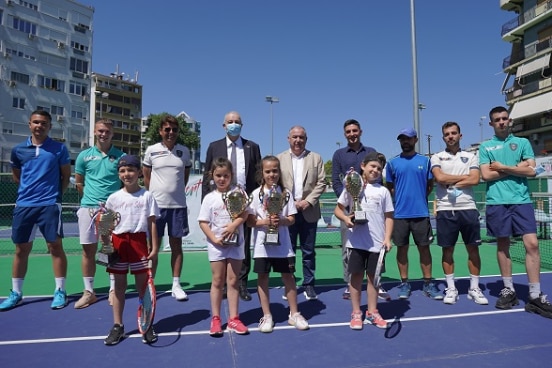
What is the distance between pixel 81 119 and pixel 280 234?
39.6 metres

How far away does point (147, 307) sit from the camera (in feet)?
10.3

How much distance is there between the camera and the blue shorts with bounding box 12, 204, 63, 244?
4.12 metres

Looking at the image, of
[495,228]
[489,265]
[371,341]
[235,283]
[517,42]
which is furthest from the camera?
[517,42]

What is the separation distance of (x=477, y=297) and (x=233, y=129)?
349 centimetres

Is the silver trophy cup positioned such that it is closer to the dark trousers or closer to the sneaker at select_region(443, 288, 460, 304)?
the dark trousers

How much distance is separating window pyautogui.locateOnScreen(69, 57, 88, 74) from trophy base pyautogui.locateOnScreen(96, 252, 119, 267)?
39573mm

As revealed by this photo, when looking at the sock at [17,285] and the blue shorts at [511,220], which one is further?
the sock at [17,285]

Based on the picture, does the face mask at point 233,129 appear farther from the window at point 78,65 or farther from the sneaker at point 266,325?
the window at point 78,65

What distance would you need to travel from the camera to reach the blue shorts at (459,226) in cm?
418

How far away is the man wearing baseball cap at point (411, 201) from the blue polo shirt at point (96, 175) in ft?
11.3

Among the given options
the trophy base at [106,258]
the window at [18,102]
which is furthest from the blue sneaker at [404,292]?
the window at [18,102]

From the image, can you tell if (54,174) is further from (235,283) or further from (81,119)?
(81,119)

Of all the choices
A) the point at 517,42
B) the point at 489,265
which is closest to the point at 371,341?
the point at 489,265

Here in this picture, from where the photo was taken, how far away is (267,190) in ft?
11.5
